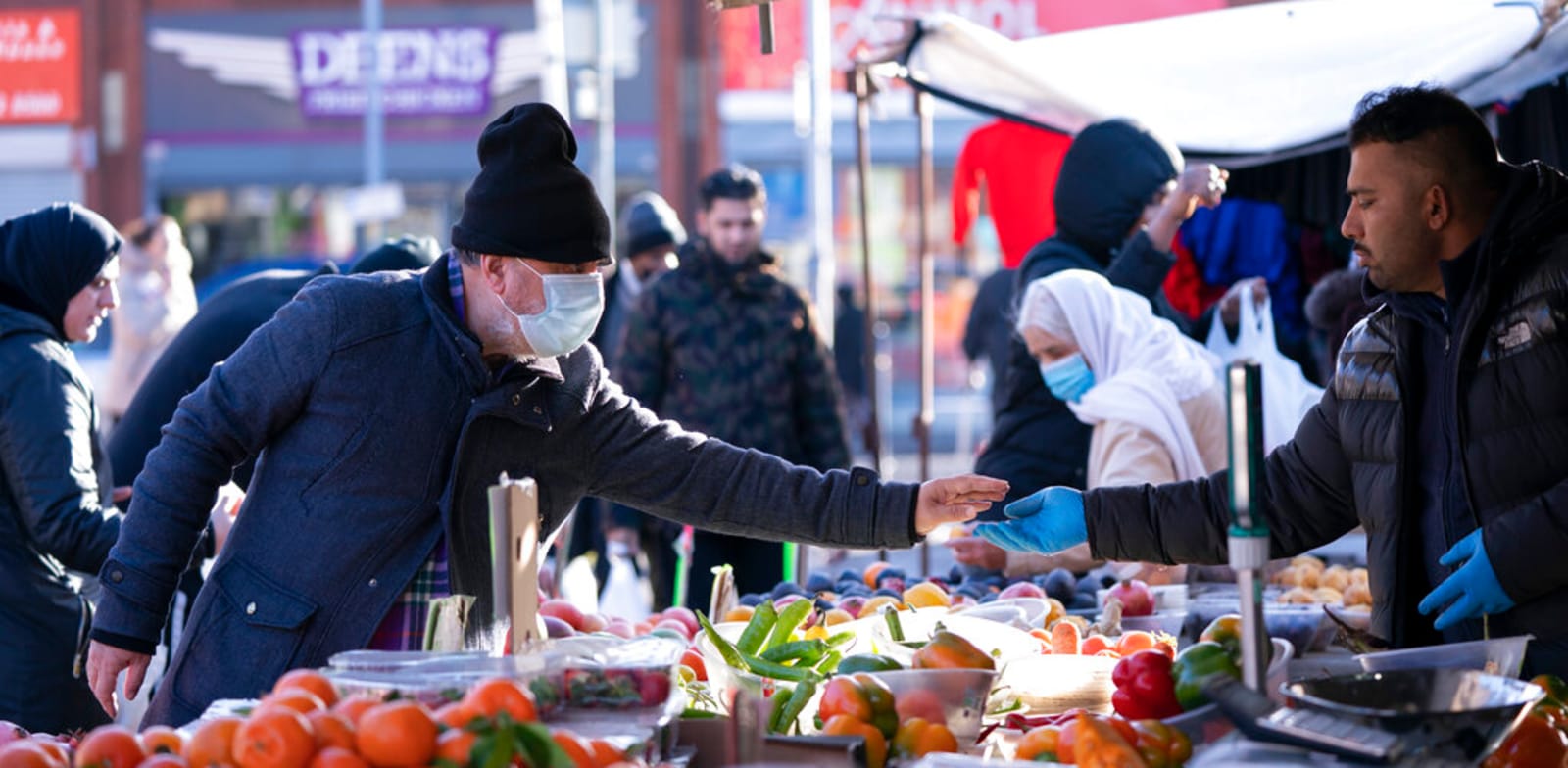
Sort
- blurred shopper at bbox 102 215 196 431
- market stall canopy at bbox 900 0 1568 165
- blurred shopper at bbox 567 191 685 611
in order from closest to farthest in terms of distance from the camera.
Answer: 1. market stall canopy at bbox 900 0 1568 165
2. blurred shopper at bbox 567 191 685 611
3. blurred shopper at bbox 102 215 196 431

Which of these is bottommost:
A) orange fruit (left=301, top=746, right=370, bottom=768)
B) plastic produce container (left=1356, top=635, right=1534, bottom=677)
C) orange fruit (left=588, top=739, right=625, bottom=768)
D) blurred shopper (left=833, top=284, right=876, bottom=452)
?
blurred shopper (left=833, top=284, right=876, bottom=452)

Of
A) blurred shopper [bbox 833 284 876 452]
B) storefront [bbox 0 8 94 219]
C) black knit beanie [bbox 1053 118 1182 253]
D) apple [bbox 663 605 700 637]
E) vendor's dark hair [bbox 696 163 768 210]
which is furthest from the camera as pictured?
storefront [bbox 0 8 94 219]

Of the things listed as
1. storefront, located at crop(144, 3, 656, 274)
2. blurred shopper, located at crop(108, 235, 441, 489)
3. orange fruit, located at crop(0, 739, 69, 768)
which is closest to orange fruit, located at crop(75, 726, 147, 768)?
orange fruit, located at crop(0, 739, 69, 768)

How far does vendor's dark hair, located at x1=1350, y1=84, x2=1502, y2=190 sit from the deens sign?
18587 millimetres

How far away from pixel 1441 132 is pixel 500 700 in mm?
2020

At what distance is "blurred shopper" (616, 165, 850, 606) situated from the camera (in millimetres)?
6766

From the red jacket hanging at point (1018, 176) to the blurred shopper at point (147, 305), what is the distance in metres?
3.74

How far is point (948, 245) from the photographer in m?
19.4

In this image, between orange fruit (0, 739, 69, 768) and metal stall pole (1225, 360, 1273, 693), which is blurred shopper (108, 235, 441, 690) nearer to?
orange fruit (0, 739, 69, 768)

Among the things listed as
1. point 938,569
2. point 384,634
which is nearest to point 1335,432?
point 384,634

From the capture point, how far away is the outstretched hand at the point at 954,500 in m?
3.38

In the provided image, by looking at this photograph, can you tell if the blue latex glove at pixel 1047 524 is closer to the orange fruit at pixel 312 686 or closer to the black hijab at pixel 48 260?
the orange fruit at pixel 312 686

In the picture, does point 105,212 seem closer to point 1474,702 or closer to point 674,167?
point 674,167

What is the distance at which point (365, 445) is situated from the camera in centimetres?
320
